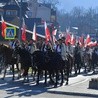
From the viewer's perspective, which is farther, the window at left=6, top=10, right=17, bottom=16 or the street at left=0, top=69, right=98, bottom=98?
the window at left=6, top=10, right=17, bottom=16

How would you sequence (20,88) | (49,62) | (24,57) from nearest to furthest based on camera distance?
(20,88) < (49,62) < (24,57)

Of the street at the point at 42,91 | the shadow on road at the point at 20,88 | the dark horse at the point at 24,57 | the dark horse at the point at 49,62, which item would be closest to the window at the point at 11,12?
the shadow on road at the point at 20,88

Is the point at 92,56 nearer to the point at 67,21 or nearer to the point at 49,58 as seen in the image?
the point at 49,58

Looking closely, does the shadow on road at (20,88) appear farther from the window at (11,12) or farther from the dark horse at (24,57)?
the window at (11,12)

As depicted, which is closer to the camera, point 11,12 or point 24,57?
point 24,57

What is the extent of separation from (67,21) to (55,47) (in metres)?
113

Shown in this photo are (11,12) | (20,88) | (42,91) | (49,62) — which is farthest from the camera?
(11,12)

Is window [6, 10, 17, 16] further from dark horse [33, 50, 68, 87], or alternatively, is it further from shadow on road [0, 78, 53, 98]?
dark horse [33, 50, 68, 87]

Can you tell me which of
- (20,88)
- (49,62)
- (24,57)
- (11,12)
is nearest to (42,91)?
(20,88)

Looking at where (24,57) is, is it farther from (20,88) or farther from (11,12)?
(11,12)

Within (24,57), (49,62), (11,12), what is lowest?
(49,62)

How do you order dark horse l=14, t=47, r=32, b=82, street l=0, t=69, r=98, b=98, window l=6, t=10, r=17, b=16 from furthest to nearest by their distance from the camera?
window l=6, t=10, r=17, b=16, dark horse l=14, t=47, r=32, b=82, street l=0, t=69, r=98, b=98

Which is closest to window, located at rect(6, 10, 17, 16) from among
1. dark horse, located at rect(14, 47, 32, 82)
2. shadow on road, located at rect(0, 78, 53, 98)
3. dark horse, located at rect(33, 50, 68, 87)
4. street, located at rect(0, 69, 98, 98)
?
shadow on road, located at rect(0, 78, 53, 98)

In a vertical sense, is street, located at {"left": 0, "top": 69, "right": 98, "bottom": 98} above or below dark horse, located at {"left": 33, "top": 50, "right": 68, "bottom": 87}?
below
